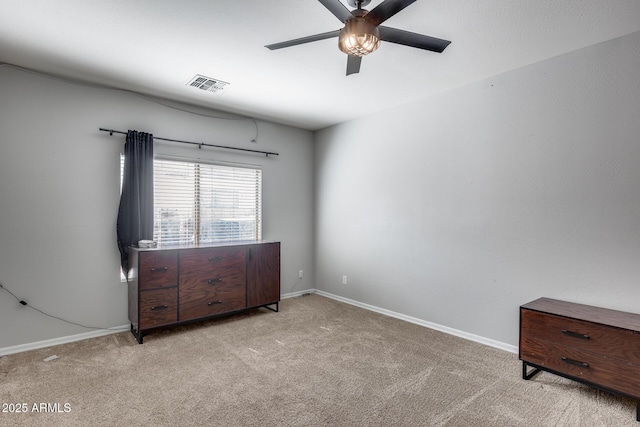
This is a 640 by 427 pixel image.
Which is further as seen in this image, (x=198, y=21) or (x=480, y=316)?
(x=480, y=316)

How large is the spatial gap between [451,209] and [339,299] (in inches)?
82.9

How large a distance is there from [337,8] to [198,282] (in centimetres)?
287

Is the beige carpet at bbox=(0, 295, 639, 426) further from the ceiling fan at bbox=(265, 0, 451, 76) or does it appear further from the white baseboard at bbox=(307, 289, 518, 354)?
the ceiling fan at bbox=(265, 0, 451, 76)

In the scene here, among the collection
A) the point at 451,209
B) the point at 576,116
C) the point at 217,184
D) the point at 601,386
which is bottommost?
the point at 601,386

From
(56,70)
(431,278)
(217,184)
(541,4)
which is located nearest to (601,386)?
(431,278)

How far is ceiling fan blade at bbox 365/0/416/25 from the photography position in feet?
5.22

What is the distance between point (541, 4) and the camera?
200 cm

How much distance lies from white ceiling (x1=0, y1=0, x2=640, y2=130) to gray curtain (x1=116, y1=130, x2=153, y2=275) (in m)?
0.62

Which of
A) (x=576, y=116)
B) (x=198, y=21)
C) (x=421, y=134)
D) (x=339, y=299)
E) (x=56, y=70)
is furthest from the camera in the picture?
(x=339, y=299)

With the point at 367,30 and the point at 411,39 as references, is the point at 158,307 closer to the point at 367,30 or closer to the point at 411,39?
the point at 367,30

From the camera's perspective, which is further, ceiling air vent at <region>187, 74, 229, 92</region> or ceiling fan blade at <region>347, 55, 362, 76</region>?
ceiling air vent at <region>187, 74, 229, 92</region>

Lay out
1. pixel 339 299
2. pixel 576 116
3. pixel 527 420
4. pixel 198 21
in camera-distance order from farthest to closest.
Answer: pixel 339 299, pixel 576 116, pixel 198 21, pixel 527 420

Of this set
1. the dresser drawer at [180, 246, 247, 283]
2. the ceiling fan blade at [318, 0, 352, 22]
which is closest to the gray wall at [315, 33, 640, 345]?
the dresser drawer at [180, 246, 247, 283]

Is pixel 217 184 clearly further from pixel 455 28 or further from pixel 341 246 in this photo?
pixel 455 28
